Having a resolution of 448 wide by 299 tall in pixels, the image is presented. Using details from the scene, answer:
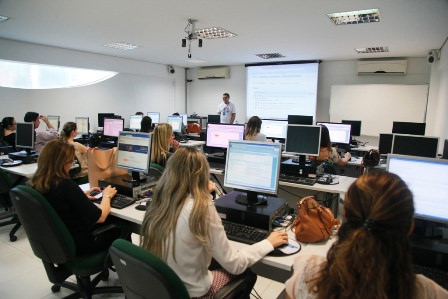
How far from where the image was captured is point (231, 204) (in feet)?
6.33

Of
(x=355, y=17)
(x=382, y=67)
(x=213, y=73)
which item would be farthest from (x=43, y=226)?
(x=213, y=73)

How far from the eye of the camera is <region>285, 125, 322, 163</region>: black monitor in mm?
2979

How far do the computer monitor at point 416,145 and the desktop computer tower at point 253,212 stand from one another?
2.05m

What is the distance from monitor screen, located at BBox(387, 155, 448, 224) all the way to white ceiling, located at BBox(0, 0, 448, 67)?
256 cm

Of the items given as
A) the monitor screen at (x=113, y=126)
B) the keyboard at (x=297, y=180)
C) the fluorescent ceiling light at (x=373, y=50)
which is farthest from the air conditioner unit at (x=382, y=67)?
the monitor screen at (x=113, y=126)

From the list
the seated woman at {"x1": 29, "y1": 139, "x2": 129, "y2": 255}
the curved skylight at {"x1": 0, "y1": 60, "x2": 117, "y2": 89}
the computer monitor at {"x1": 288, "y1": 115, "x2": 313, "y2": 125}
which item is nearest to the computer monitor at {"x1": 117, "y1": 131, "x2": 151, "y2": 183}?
the seated woman at {"x1": 29, "y1": 139, "x2": 129, "y2": 255}

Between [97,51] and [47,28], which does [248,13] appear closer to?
[47,28]

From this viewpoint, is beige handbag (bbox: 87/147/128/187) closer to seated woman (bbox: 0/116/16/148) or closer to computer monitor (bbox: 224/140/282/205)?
computer monitor (bbox: 224/140/282/205)

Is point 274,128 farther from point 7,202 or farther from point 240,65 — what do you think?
A: point 240,65

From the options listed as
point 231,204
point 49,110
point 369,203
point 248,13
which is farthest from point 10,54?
point 369,203

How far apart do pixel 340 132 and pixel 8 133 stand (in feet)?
17.4

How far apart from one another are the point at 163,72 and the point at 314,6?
651 centimetres

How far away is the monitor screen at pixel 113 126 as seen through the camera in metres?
5.98

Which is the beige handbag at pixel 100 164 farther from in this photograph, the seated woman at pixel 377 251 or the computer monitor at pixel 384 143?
the computer monitor at pixel 384 143
